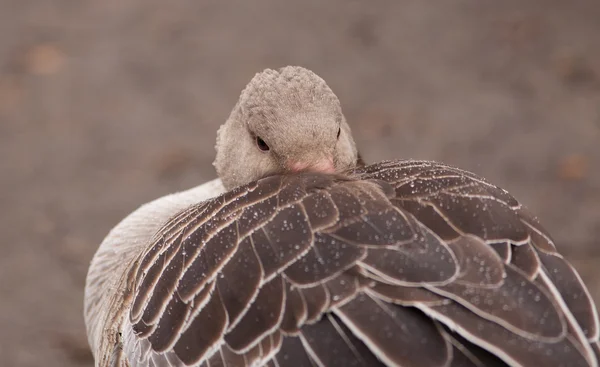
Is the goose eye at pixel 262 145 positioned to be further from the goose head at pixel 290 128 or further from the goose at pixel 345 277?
the goose at pixel 345 277

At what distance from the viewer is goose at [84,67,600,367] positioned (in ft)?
6.29

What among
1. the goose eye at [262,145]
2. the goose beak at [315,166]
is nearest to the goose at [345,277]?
the goose beak at [315,166]

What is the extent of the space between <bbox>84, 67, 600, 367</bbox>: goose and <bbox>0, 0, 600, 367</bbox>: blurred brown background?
2522 mm

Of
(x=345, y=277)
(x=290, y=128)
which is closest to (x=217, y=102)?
(x=290, y=128)

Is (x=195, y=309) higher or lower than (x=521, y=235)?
lower

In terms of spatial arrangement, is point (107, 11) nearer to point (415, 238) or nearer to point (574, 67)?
point (574, 67)

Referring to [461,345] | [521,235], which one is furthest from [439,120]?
[461,345]

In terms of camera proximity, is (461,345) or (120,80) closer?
(461,345)

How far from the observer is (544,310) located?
6.50 ft

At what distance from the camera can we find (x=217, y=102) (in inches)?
247

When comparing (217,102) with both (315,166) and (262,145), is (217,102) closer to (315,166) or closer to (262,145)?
(262,145)

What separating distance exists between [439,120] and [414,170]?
3.57 meters

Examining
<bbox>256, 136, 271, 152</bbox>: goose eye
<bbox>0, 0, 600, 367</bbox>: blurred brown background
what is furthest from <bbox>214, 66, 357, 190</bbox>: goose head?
<bbox>0, 0, 600, 367</bbox>: blurred brown background

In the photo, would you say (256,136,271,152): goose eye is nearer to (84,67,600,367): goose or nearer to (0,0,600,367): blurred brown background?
(84,67,600,367): goose
